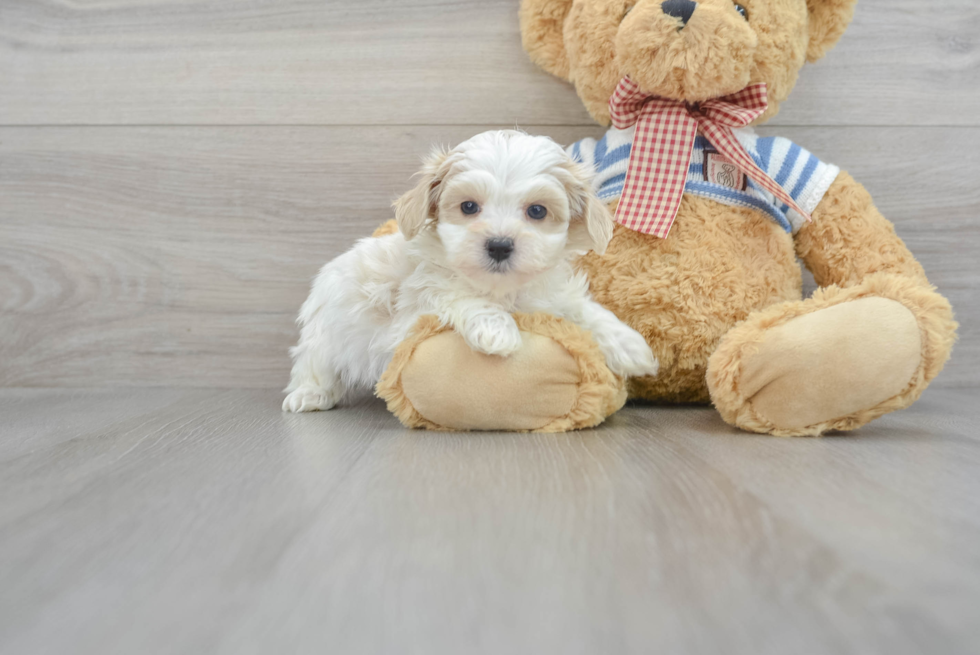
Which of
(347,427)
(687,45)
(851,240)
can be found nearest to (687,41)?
(687,45)

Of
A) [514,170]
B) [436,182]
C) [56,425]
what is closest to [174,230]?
[56,425]

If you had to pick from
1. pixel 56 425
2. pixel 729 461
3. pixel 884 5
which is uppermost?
pixel 884 5

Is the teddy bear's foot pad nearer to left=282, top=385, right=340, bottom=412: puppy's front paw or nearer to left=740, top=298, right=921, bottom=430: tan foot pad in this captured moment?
left=740, top=298, right=921, bottom=430: tan foot pad

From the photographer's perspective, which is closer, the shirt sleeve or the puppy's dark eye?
the puppy's dark eye

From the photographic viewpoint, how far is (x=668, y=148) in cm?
112

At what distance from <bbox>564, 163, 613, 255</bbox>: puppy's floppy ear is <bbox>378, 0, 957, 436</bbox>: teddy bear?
12 centimetres

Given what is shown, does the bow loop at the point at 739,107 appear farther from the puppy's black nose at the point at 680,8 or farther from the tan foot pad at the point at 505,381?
the tan foot pad at the point at 505,381

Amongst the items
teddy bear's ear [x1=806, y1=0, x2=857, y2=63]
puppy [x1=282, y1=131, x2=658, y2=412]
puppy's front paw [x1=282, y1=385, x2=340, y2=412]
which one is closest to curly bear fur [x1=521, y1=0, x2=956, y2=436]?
teddy bear's ear [x1=806, y1=0, x2=857, y2=63]

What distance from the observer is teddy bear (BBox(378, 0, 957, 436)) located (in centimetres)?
90

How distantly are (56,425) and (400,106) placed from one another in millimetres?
851

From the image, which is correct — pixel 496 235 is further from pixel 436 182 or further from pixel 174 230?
pixel 174 230

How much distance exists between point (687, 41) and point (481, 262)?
1.50 feet

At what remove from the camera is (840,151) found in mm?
1402

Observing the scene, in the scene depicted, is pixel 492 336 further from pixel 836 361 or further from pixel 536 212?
pixel 836 361
